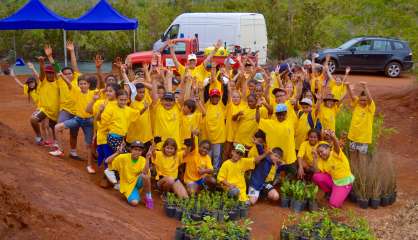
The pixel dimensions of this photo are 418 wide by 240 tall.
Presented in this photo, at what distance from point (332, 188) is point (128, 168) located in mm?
3144

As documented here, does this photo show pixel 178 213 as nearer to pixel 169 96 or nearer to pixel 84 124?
pixel 169 96

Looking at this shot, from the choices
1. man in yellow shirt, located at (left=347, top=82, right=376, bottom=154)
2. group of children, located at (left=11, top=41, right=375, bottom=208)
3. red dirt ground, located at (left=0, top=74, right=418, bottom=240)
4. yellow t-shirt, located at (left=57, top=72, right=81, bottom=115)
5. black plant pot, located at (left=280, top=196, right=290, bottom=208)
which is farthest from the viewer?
man in yellow shirt, located at (left=347, top=82, right=376, bottom=154)

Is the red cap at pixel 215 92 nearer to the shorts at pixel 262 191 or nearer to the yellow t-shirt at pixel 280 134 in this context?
the yellow t-shirt at pixel 280 134

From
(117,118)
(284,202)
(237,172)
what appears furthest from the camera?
(284,202)

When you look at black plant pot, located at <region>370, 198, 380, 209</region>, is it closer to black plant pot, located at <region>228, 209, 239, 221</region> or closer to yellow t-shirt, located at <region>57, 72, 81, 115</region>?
black plant pot, located at <region>228, 209, 239, 221</region>

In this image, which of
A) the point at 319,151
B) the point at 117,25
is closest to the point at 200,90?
the point at 319,151

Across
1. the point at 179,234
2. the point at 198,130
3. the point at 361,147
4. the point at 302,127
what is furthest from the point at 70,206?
the point at 361,147

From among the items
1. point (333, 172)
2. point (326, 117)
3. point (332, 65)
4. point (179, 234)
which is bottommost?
point (179, 234)

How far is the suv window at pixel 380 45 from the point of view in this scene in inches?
847

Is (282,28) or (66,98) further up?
(282,28)

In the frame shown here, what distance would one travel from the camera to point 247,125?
861 centimetres

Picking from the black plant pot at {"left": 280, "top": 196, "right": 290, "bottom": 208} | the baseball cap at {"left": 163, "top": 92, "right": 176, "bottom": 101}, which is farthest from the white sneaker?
the black plant pot at {"left": 280, "top": 196, "right": 290, "bottom": 208}

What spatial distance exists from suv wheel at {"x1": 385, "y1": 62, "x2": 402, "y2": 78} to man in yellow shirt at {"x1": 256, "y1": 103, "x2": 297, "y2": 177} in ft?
47.9

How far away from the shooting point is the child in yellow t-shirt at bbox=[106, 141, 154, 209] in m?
7.44
